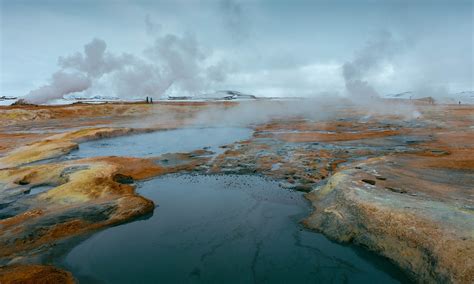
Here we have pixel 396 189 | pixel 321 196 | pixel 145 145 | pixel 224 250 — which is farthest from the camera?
pixel 145 145

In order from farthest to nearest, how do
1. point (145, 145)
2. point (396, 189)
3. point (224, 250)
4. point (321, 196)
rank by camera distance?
point (145, 145)
point (321, 196)
point (396, 189)
point (224, 250)

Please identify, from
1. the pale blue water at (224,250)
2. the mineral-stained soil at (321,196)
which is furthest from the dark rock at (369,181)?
the pale blue water at (224,250)

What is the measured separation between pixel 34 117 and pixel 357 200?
46858 mm

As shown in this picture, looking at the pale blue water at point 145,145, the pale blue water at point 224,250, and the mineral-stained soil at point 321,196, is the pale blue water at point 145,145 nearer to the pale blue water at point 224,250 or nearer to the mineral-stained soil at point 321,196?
the mineral-stained soil at point 321,196

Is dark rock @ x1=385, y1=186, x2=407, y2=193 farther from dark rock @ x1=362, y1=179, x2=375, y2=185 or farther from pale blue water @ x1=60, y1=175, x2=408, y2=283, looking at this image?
pale blue water @ x1=60, y1=175, x2=408, y2=283

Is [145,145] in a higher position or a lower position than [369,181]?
lower

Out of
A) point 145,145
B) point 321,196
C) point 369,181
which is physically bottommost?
point 321,196

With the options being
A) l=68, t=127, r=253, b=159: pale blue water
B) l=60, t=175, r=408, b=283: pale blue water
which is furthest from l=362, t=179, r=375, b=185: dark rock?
l=68, t=127, r=253, b=159: pale blue water

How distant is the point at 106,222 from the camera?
8492 mm

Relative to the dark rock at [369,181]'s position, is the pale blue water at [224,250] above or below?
below

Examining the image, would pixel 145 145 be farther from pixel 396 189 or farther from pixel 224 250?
pixel 396 189

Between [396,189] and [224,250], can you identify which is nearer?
[224,250]

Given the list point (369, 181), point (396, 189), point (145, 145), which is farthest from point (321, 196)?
point (145, 145)

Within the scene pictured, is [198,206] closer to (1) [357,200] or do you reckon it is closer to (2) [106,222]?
(2) [106,222]
